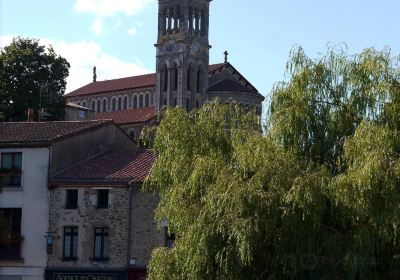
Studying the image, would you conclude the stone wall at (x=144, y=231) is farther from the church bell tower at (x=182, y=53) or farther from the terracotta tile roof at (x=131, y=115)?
the church bell tower at (x=182, y=53)

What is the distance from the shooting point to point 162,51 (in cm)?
10894

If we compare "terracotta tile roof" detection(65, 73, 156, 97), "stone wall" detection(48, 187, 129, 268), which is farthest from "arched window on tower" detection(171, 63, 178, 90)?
"stone wall" detection(48, 187, 129, 268)

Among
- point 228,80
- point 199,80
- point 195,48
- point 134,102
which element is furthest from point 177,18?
point 134,102

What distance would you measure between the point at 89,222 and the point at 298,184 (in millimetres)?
16359

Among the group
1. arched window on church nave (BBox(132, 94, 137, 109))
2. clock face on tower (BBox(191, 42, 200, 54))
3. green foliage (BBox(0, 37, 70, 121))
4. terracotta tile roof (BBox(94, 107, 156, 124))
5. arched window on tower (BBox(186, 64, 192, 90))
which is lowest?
green foliage (BBox(0, 37, 70, 121))

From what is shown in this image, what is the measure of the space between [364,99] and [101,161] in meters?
17.8

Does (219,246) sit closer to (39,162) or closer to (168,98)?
(39,162)

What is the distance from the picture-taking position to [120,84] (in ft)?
391

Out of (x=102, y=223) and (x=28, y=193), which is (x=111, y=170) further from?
(x=28, y=193)

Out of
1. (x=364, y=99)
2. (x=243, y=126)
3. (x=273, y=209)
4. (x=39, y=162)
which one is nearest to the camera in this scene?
(x=273, y=209)

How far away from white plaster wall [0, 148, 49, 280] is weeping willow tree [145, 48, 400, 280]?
42.8ft

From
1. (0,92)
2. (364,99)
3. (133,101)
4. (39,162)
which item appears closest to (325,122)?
(364,99)

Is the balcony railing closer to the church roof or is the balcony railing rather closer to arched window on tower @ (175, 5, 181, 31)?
the church roof

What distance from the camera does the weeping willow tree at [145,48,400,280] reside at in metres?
21.0
